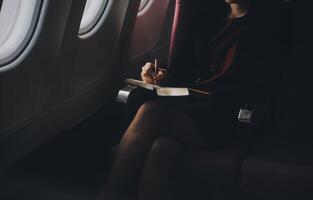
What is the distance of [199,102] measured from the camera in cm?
287

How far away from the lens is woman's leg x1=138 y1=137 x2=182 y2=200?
8.93 ft

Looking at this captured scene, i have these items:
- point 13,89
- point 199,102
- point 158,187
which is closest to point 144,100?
point 199,102

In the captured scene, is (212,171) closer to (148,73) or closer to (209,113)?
(209,113)

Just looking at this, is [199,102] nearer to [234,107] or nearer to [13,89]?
[234,107]

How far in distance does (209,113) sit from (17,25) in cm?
130

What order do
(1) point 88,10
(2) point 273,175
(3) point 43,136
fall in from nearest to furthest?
1. (2) point 273,175
2. (3) point 43,136
3. (1) point 88,10

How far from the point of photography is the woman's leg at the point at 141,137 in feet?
9.05

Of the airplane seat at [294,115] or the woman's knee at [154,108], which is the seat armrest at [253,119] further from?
the woman's knee at [154,108]

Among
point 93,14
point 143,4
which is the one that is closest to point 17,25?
point 93,14

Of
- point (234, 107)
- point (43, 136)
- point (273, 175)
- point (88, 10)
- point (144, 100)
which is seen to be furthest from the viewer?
point (88, 10)

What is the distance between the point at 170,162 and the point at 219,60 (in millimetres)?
724

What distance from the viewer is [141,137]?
2.79m

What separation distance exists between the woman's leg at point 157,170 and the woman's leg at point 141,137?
57 millimetres

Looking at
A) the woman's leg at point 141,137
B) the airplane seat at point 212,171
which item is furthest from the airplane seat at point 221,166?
the woman's leg at point 141,137
